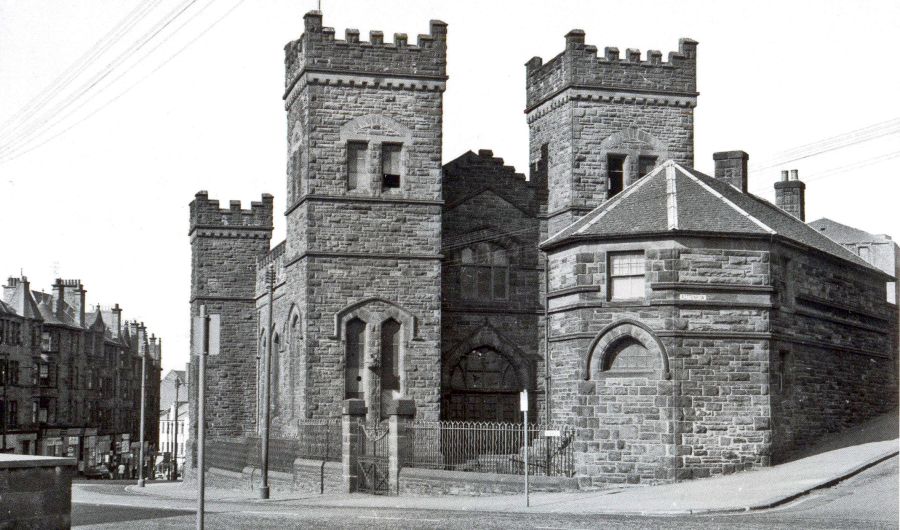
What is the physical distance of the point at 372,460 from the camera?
3019 centimetres

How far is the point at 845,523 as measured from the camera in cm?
1895

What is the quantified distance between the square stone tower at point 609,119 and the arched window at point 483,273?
1820mm

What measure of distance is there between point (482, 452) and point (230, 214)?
65.8 ft

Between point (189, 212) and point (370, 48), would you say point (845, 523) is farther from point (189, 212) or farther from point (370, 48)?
point (189, 212)

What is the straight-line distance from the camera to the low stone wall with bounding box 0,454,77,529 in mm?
15172

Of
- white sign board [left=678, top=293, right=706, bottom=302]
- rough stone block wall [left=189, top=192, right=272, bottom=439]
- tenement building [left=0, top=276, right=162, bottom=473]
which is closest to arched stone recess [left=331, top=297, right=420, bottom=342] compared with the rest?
white sign board [left=678, top=293, right=706, bottom=302]

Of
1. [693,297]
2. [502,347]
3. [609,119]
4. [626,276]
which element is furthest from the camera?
[609,119]

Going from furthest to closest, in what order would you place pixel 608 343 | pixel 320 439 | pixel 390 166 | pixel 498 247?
pixel 498 247
pixel 390 166
pixel 320 439
pixel 608 343

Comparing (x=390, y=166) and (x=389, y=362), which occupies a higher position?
(x=390, y=166)

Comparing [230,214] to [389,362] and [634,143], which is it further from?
[634,143]

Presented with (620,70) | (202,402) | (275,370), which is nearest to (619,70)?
(620,70)

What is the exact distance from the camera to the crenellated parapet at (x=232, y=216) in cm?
4688

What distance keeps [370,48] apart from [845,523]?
67.3 ft

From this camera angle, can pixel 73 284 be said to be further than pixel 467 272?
Yes
